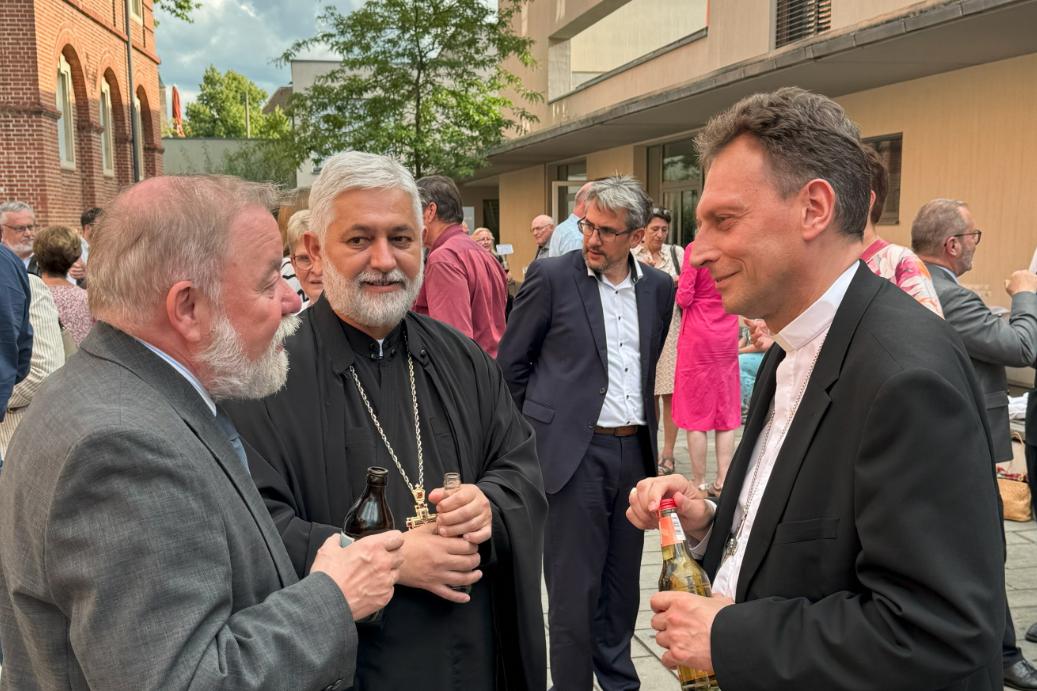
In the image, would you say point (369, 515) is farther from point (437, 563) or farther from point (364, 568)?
point (364, 568)

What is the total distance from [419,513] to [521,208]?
25611 mm

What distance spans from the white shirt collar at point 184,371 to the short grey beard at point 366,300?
0.85 metres

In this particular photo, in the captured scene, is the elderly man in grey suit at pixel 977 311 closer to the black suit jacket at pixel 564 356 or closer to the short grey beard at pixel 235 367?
the black suit jacket at pixel 564 356

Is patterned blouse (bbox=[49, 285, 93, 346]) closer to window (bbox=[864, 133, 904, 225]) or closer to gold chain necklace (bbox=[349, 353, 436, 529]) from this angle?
gold chain necklace (bbox=[349, 353, 436, 529])

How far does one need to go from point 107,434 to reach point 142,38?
3227 centimetres

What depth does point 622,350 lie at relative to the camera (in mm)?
4402

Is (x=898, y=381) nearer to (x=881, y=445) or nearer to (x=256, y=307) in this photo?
(x=881, y=445)

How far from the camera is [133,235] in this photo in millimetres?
1671

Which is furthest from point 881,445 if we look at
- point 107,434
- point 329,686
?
point 107,434

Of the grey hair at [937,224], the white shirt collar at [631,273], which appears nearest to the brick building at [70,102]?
the white shirt collar at [631,273]

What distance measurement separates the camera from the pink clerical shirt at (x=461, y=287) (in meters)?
5.36

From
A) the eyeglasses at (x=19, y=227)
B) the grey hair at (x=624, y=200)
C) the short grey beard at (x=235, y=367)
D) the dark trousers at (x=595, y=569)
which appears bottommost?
the dark trousers at (x=595, y=569)

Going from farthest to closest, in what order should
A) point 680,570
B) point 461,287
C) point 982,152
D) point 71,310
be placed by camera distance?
point 982,152, point 71,310, point 461,287, point 680,570

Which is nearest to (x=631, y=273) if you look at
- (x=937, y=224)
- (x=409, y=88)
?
(x=937, y=224)
